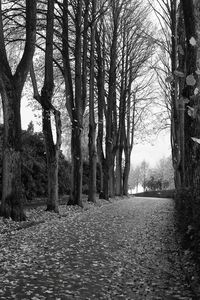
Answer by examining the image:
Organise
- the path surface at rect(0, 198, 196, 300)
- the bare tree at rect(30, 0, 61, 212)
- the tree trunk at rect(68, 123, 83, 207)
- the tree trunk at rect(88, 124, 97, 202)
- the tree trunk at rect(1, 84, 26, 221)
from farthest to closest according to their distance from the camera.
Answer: the tree trunk at rect(88, 124, 97, 202) → the tree trunk at rect(68, 123, 83, 207) → the bare tree at rect(30, 0, 61, 212) → the tree trunk at rect(1, 84, 26, 221) → the path surface at rect(0, 198, 196, 300)

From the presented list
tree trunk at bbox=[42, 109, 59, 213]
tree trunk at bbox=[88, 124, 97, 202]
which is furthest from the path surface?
tree trunk at bbox=[88, 124, 97, 202]

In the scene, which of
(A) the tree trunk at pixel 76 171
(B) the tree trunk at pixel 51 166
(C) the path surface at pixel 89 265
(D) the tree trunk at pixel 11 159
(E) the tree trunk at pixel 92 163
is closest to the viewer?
(C) the path surface at pixel 89 265

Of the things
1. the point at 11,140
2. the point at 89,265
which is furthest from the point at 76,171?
the point at 89,265

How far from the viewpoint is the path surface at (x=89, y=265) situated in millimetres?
5785

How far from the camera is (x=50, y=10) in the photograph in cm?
1638

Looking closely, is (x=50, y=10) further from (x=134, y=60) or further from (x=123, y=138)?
(x=123, y=138)

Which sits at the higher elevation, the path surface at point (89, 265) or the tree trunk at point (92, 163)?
the tree trunk at point (92, 163)

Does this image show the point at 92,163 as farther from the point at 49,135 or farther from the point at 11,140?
the point at 11,140

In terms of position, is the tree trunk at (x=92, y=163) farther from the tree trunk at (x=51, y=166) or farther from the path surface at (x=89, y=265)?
the path surface at (x=89, y=265)

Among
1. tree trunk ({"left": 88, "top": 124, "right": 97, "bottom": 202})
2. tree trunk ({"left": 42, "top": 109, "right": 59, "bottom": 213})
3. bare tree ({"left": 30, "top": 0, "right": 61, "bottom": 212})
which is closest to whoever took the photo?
bare tree ({"left": 30, "top": 0, "right": 61, "bottom": 212})

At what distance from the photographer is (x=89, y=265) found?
7.35 m

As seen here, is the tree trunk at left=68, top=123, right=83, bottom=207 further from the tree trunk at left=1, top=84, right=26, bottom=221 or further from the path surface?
the path surface

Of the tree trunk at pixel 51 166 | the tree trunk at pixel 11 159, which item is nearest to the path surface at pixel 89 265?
the tree trunk at pixel 11 159

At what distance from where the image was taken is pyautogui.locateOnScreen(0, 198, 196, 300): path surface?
19.0ft
